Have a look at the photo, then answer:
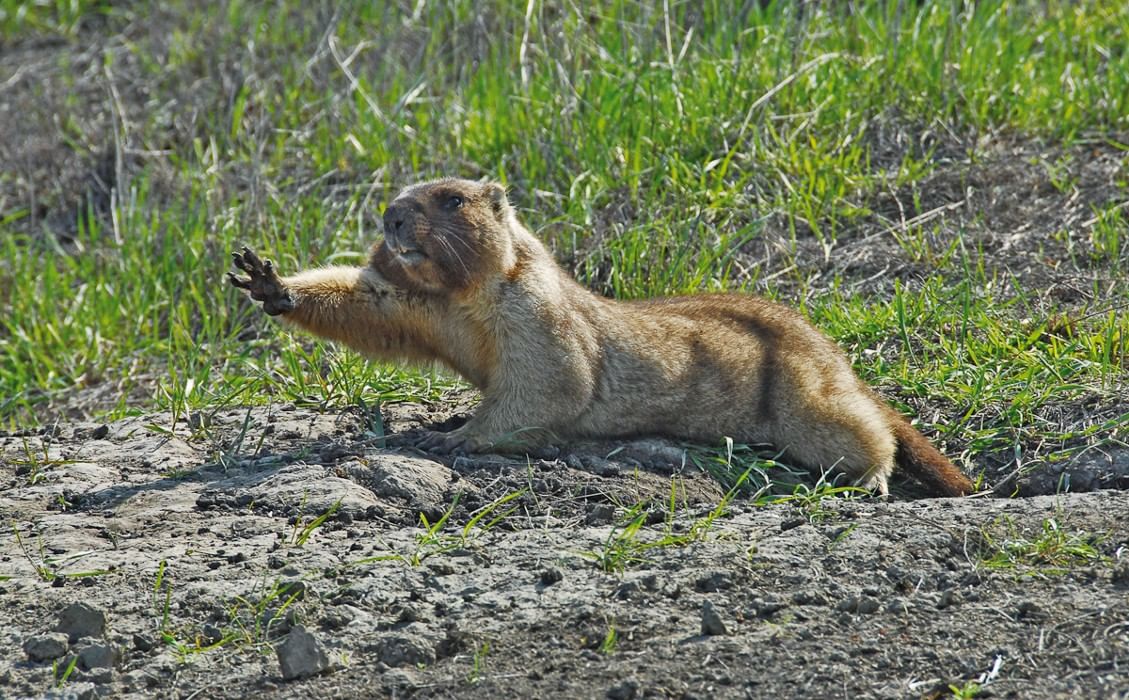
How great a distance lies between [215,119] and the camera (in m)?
9.29

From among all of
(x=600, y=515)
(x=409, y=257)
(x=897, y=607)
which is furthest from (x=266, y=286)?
(x=897, y=607)

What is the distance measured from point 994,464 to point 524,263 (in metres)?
2.02

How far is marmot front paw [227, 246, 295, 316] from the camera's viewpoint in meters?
5.39

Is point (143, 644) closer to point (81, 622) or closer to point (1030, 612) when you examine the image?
point (81, 622)

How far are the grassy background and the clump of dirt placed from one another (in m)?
1.26

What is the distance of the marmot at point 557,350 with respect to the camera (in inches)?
219

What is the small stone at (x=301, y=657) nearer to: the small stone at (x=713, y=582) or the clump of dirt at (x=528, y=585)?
the clump of dirt at (x=528, y=585)

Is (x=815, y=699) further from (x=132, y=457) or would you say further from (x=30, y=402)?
(x=30, y=402)

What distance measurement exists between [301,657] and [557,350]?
2134 millimetres

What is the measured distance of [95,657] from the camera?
3.79 meters

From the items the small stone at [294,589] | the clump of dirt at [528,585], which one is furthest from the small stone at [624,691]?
the small stone at [294,589]

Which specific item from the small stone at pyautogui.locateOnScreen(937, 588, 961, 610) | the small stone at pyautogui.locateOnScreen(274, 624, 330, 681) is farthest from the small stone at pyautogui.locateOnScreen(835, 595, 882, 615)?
the small stone at pyautogui.locateOnScreen(274, 624, 330, 681)

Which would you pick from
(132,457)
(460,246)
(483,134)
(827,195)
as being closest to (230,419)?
(132,457)

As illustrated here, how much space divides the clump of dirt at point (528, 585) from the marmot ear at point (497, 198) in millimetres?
1115
